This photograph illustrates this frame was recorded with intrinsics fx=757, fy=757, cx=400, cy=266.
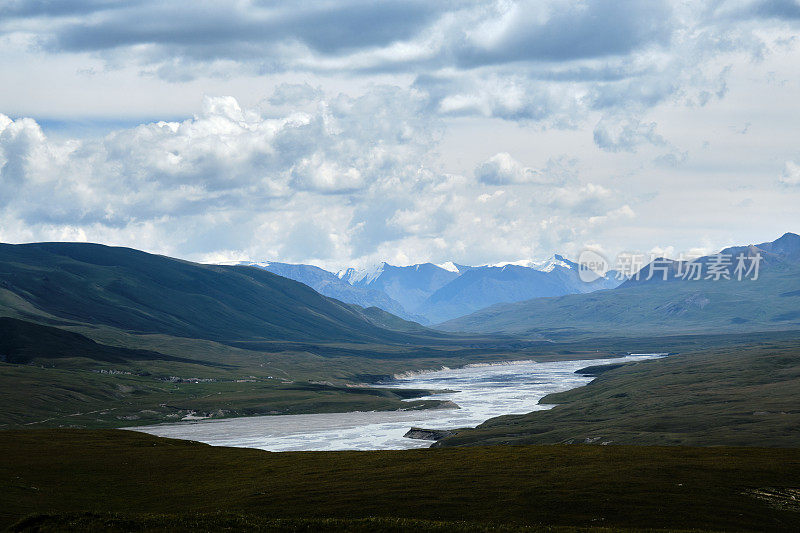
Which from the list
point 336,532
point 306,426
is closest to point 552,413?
point 306,426

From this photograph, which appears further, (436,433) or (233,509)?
(436,433)

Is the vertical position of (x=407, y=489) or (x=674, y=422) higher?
(x=407, y=489)

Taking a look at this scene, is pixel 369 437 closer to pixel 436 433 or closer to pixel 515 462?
pixel 436 433

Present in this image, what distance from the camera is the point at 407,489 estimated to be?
63.8 meters

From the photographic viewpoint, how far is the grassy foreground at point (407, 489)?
52.2 m

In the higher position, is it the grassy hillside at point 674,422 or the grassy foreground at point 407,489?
the grassy foreground at point 407,489

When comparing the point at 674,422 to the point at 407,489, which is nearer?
the point at 407,489

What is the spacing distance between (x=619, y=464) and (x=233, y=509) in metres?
36.8

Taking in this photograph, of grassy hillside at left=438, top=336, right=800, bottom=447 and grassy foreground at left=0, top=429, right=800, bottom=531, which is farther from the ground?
grassy foreground at left=0, top=429, right=800, bottom=531

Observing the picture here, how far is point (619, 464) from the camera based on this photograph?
72.8m

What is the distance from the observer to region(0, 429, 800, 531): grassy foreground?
52.2m

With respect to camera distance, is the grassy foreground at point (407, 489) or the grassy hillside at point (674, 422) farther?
the grassy hillside at point (674, 422)

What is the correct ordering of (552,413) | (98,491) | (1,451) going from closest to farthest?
(98,491) → (1,451) → (552,413)

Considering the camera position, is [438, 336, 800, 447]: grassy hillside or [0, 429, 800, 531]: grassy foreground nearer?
[0, 429, 800, 531]: grassy foreground
